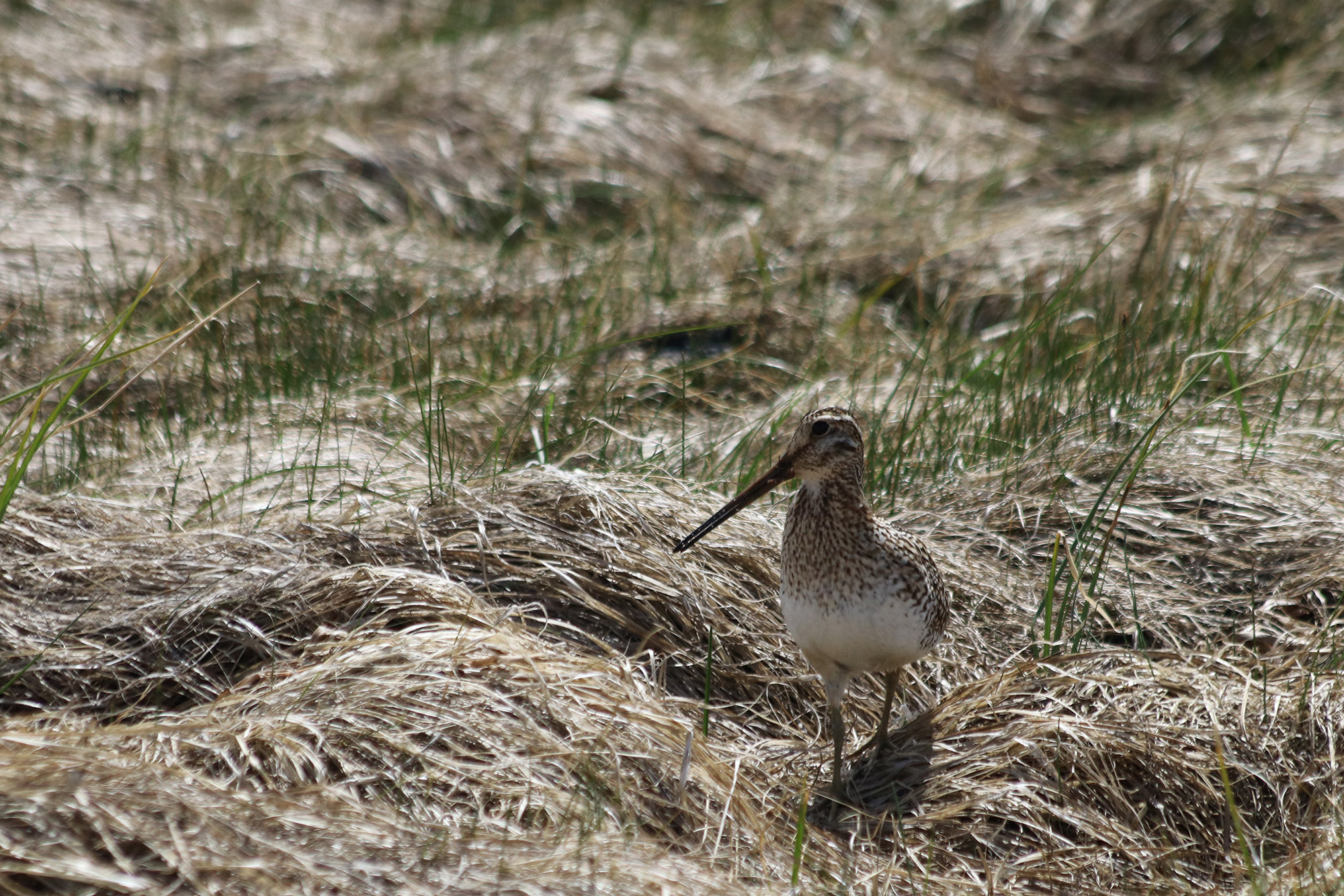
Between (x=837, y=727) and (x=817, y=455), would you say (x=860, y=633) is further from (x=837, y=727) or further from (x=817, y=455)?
(x=817, y=455)

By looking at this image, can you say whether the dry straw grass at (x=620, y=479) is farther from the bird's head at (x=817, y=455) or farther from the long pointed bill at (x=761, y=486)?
the bird's head at (x=817, y=455)

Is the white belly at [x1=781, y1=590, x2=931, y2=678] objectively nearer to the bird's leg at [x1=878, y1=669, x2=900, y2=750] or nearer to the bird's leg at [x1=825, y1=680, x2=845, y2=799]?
the bird's leg at [x1=825, y1=680, x2=845, y2=799]

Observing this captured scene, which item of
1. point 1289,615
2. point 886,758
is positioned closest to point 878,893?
point 886,758

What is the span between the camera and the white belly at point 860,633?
3.79m

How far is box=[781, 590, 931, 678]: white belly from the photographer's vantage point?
12.4 ft

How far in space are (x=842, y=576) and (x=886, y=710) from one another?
0.53m

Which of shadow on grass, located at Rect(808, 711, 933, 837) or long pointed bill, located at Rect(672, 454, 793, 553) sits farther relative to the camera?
long pointed bill, located at Rect(672, 454, 793, 553)

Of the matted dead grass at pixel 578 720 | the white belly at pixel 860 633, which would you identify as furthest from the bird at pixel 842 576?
the matted dead grass at pixel 578 720

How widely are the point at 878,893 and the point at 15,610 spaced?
2551 millimetres

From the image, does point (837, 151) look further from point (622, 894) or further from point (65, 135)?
point (622, 894)

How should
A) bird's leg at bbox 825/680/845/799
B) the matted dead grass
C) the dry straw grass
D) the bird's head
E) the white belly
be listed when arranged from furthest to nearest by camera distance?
1. the bird's head
2. bird's leg at bbox 825/680/845/799
3. the white belly
4. the dry straw grass
5. the matted dead grass

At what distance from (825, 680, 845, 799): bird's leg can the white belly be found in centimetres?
8

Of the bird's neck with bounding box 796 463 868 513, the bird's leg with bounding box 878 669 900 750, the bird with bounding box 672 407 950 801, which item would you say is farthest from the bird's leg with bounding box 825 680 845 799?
the bird's neck with bounding box 796 463 868 513

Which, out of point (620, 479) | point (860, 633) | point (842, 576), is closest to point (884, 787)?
point (860, 633)
